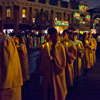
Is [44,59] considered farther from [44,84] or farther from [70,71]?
[70,71]

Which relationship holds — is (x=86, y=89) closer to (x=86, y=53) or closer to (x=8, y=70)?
(x=86, y=53)

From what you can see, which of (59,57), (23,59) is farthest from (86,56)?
(59,57)

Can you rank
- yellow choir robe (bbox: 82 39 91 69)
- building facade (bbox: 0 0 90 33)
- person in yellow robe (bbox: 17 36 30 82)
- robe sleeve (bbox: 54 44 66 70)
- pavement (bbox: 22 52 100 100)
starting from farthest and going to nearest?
building facade (bbox: 0 0 90 33), yellow choir robe (bbox: 82 39 91 69), person in yellow robe (bbox: 17 36 30 82), pavement (bbox: 22 52 100 100), robe sleeve (bbox: 54 44 66 70)

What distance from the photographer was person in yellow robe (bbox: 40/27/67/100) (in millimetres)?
4719

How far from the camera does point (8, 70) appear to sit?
3.28 meters

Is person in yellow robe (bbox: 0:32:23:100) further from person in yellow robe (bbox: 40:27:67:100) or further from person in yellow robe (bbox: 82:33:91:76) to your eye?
person in yellow robe (bbox: 82:33:91:76)

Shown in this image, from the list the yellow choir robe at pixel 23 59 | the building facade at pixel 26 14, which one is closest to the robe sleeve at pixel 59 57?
the yellow choir robe at pixel 23 59

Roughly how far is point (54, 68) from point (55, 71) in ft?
0.24

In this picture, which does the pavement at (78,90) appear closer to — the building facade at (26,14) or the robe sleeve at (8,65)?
the robe sleeve at (8,65)

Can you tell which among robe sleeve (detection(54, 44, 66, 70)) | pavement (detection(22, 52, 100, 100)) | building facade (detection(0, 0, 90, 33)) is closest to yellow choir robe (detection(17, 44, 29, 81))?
pavement (detection(22, 52, 100, 100))

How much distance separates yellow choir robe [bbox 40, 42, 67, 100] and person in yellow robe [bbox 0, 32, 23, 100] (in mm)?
1388

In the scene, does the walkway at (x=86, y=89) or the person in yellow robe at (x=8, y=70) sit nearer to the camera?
the person in yellow robe at (x=8, y=70)

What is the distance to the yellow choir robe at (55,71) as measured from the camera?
186 inches

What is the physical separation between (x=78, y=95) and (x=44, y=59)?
2227mm
